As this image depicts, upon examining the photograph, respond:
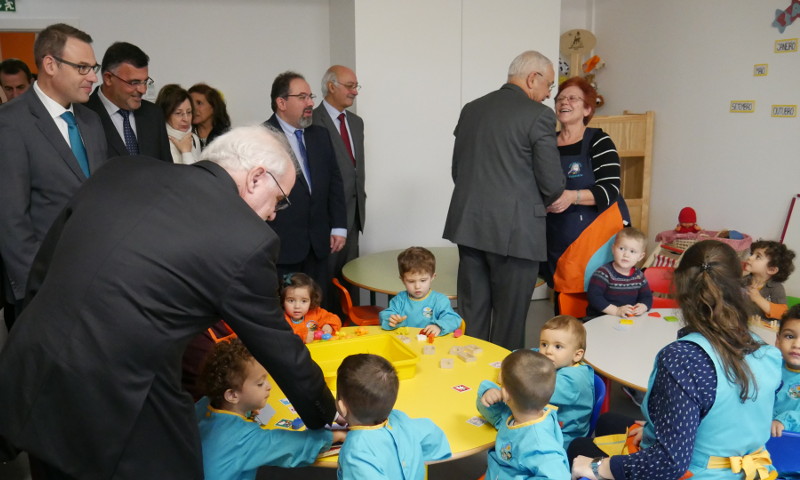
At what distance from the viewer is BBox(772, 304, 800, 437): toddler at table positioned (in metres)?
2.45

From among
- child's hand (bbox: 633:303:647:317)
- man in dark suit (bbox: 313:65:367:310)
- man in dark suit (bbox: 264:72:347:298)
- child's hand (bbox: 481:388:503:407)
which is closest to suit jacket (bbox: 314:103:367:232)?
man in dark suit (bbox: 313:65:367:310)

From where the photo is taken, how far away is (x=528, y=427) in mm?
2027

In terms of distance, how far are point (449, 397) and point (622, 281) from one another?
1647mm

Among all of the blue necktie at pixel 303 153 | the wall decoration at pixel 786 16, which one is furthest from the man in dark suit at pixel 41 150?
the wall decoration at pixel 786 16

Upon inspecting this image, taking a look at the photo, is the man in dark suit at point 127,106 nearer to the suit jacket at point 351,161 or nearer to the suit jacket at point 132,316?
the suit jacket at point 351,161

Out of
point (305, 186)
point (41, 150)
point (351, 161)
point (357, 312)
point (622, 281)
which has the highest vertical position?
point (41, 150)

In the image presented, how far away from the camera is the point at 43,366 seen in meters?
1.59

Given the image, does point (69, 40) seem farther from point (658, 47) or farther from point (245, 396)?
point (658, 47)

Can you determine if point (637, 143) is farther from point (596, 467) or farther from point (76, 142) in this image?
point (76, 142)

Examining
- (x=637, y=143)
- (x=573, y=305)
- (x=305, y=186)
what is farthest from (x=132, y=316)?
(x=637, y=143)

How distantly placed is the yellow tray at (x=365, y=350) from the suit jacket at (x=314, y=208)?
4.34 feet

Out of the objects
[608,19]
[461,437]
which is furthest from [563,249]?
[608,19]

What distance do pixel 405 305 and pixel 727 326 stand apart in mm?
1831

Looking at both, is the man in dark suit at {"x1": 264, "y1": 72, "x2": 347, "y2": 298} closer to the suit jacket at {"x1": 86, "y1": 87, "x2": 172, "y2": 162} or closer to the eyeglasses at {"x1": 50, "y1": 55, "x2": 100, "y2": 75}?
the suit jacket at {"x1": 86, "y1": 87, "x2": 172, "y2": 162}
